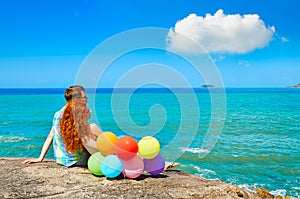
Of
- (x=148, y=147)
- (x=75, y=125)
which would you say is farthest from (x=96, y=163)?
(x=148, y=147)

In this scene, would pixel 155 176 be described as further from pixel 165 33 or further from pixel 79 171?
pixel 165 33

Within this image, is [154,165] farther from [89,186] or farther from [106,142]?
[89,186]

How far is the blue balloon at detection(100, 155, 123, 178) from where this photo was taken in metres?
6.35

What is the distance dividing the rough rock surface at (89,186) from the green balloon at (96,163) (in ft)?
0.44

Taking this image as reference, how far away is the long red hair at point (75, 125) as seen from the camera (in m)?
6.68

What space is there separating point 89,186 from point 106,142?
37.0 inches

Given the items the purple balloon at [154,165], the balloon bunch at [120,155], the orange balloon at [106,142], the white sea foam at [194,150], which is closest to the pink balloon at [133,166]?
the balloon bunch at [120,155]

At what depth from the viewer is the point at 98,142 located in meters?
6.54

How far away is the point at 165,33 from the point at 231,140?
16329 mm

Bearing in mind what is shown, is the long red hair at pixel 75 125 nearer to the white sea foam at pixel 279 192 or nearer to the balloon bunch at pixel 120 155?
the balloon bunch at pixel 120 155

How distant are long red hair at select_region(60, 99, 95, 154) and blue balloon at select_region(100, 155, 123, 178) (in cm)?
71

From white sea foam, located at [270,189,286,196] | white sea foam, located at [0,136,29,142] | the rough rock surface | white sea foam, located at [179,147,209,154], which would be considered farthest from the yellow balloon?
white sea foam, located at [0,136,29,142]

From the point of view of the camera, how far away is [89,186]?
20.3 feet

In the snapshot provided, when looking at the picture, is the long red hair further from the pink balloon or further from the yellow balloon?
the yellow balloon
